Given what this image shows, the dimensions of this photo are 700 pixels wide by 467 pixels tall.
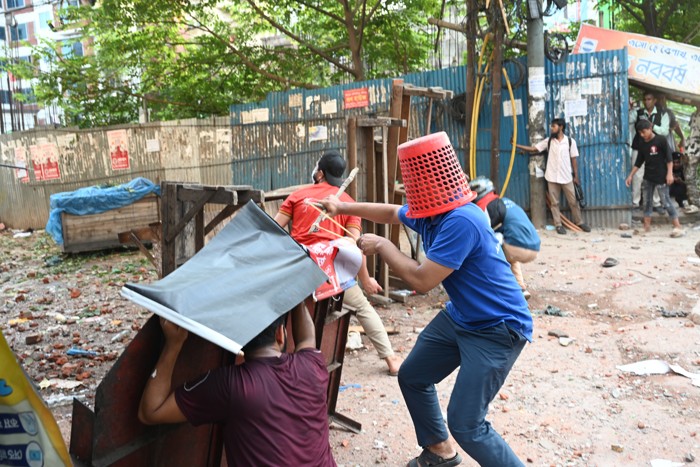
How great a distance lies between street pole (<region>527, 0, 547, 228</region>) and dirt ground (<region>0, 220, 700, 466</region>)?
3.28 feet

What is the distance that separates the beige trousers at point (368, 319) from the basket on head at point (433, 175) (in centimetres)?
232

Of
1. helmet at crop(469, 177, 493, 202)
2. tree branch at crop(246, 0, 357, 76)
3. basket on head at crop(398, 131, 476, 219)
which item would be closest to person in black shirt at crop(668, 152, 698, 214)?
tree branch at crop(246, 0, 357, 76)

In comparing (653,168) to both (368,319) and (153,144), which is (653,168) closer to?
(368,319)

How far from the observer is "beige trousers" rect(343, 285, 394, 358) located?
17.4 feet

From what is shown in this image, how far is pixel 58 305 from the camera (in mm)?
8086

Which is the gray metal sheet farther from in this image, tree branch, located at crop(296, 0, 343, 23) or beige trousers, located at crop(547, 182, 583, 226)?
tree branch, located at crop(296, 0, 343, 23)

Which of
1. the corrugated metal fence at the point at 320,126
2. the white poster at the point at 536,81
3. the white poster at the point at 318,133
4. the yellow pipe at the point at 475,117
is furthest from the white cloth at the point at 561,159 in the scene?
the white poster at the point at 318,133

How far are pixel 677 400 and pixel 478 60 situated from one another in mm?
7464

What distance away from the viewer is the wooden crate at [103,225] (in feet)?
35.6

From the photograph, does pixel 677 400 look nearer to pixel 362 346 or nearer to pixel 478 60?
pixel 362 346

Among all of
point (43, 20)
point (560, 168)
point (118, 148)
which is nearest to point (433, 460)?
point (560, 168)

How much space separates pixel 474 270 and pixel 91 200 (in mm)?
9265

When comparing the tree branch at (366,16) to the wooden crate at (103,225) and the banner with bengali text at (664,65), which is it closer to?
the banner with bengali text at (664,65)

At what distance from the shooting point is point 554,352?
5.86m
